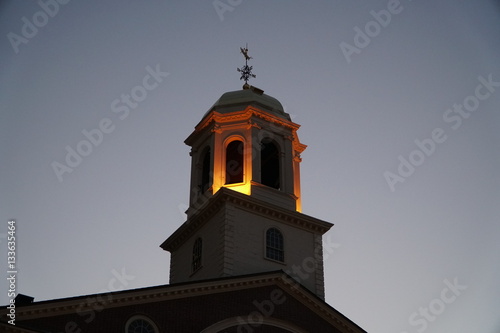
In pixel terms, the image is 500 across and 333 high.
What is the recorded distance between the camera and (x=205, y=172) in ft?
126

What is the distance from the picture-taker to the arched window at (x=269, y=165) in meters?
38.8

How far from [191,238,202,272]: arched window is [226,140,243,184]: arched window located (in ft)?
12.5

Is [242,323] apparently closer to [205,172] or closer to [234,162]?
[234,162]

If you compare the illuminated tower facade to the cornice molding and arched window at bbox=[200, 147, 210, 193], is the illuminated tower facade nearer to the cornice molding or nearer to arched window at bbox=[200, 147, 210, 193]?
arched window at bbox=[200, 147, 210, 193]

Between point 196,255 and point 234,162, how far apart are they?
558 centimetres

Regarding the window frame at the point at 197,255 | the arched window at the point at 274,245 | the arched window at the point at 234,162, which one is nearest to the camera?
the arched window at the point at 274,245

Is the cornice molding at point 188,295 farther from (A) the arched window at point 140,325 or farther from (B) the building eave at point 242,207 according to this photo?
(B) the building eave at point 242,207

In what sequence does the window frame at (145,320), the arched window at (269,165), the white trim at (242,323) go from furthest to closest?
the arched window at (269,165)
the white trim at (242,323)
the window frame at (145,320)

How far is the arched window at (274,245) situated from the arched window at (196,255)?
337 centimetres

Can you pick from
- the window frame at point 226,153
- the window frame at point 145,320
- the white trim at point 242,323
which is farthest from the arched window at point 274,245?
the window frame at point 145,320

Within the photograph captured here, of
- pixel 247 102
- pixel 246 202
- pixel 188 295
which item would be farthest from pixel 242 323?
pixel 247 102

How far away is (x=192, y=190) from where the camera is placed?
3797 centimetres

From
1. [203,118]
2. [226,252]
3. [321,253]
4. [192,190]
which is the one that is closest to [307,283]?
[321,253]

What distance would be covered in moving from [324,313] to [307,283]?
300cm
